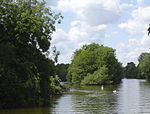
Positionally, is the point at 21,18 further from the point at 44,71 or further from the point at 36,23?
the point at 44,71

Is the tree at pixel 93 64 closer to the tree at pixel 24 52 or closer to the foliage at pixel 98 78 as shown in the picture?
the foliage at pixel 98 78

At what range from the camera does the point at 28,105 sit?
47.1 metres

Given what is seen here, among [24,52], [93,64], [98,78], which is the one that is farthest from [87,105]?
[93,64]

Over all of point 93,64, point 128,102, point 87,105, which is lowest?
point 87,105

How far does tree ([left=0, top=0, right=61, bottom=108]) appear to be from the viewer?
4490 cm

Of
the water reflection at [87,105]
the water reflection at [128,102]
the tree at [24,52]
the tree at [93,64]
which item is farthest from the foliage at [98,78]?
the tree at [24,52]

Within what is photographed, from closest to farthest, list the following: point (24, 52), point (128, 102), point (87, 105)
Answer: point (24, 52) < point (87, 105) < point (128, 102)

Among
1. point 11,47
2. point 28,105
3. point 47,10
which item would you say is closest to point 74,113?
point 28,105

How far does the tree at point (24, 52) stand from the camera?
147 ft

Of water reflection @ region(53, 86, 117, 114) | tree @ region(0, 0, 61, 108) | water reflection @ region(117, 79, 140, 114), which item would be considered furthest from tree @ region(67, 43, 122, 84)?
tree @ region(0, 0, 61, 108)

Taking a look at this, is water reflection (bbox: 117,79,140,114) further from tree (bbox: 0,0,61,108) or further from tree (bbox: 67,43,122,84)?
tree (bbox: 67,43,122,84)

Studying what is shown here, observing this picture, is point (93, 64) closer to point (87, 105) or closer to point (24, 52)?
point (87, 105)

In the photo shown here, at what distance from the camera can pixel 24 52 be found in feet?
156

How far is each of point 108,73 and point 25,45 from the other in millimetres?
87260
